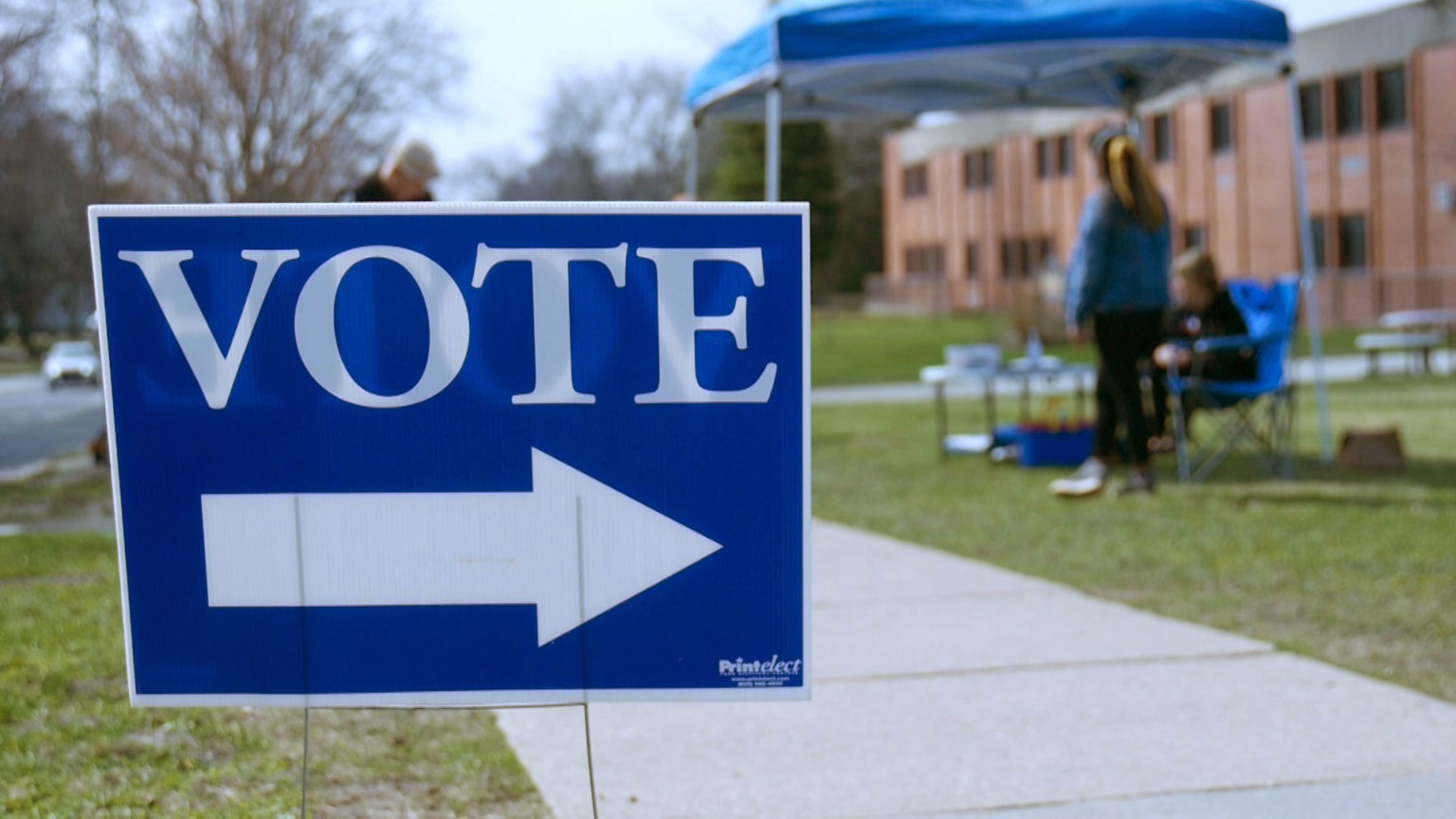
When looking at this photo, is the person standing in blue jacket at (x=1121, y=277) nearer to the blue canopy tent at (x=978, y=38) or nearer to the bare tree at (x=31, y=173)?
the blue canopy tent at (x=978, y=38)

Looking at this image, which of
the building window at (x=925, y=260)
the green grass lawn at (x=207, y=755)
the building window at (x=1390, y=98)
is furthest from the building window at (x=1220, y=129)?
the green grass lawn at (x=207, y=755)

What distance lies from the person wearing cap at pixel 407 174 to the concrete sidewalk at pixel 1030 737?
3311mm

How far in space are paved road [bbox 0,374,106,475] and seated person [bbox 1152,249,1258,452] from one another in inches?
266

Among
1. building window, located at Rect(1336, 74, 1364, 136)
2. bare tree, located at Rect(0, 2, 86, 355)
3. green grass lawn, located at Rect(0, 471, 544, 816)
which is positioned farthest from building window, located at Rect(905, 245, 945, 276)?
green grass lawn, located at Rect(0, 471, 544, 816)

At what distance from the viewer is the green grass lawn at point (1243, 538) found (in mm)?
5699

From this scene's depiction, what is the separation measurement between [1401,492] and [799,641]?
6.97 metres

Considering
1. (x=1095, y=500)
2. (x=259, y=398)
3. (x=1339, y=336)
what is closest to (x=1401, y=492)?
(x=1095, y=500)

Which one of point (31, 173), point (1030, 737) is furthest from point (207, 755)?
point (31, 173)

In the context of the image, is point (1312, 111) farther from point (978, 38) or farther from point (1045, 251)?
point (978, 38)

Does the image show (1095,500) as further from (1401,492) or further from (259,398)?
(259,398)

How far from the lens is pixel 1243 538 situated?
7680 mm

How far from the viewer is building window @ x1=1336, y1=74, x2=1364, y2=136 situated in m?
39.0

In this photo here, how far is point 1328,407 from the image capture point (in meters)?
16.0

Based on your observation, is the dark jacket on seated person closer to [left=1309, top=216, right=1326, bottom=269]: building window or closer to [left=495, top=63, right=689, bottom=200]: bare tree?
[left=1309, top=216, right=1326, bottom=269]: building window
